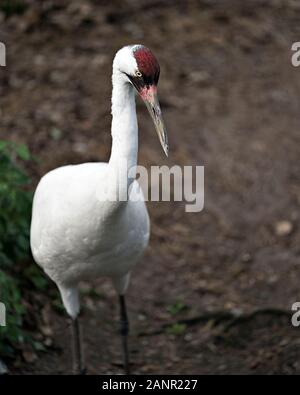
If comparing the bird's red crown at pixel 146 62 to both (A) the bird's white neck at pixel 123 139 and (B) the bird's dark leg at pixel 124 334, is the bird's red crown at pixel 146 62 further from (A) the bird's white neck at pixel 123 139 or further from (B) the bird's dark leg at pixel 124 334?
(B) the bird's dark leg at pixel 124 334

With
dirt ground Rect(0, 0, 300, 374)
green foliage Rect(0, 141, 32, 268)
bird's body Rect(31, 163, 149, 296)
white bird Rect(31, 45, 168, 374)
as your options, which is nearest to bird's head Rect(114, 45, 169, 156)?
white bird Rect(31, 45, 168, 374)

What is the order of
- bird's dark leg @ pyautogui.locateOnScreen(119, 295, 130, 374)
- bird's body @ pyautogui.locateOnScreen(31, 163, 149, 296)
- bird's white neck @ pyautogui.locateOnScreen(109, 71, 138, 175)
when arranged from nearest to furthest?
bird's white neck @ pyautogui.locateOnScreen(109, 71, 138, 175) → bird's body @ pyautogui.locateOnScreen(31, 163, 149, 296) → bird's dark leg @ pyautogui.locateOnScreen(119, 295, 130, 374)

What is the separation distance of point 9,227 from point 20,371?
37.0 inches

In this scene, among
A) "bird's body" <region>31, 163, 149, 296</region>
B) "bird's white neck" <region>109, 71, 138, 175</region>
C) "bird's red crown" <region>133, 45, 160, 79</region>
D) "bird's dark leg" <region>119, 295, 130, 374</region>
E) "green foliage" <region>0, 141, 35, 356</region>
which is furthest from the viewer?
"bird's dark leg" <region>119, 295, 130, 374</region>

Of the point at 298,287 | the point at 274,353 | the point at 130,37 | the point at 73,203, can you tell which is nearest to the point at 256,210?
the point at 298,287

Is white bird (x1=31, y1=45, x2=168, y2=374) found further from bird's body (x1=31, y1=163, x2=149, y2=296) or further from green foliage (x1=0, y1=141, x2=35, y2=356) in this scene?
green foliage (x1=0, y1=141, x2=35, y2=356)

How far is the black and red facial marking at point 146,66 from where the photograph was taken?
13.0 feet

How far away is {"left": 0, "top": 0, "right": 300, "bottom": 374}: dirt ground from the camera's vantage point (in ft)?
19.7

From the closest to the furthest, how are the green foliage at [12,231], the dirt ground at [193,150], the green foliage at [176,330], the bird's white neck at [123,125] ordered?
the bird's white neck at [123,125] < the green foliage at [12,231] < the dirt ground at [193,150] < the green foliage at [176,330]

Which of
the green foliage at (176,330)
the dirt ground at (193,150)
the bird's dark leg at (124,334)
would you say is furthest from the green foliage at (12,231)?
A: the green foliage at (176,330)

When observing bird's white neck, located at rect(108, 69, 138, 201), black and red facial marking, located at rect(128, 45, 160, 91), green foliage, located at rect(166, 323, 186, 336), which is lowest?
green foliage, located at rect(166, 323, 186, 336)

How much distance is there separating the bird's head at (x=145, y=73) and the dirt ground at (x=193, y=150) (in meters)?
2.07

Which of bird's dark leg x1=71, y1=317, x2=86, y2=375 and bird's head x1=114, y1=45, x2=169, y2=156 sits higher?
bird's head x1=114, y1=45, x2=169, y2=156

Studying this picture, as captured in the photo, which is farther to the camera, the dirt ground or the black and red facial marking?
the dirt ground
